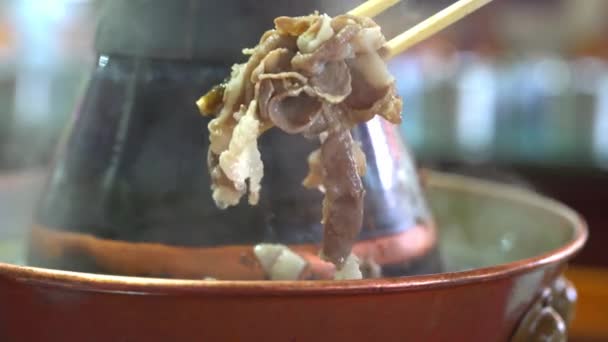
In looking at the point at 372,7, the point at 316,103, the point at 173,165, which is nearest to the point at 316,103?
the point at 316,103

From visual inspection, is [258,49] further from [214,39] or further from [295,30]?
[214,39]

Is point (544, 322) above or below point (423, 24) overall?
below

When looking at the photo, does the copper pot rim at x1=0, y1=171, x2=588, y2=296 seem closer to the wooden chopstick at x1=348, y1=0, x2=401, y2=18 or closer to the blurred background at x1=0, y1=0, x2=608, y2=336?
the wooden chopstick at x1=348, y1=0, x2=401, y2=18

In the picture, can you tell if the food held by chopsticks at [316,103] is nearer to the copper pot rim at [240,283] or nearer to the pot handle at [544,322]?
the copper pot rim at [240,283]

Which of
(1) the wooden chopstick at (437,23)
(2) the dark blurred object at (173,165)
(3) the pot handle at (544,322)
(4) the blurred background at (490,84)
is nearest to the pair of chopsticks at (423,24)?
(1) the wooden chopstick at (437,23)

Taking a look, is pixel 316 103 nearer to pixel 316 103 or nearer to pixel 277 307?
pixel 316 103

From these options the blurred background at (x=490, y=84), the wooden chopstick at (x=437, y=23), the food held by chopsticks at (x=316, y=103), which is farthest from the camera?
the blurred background at (x=490, y=84)

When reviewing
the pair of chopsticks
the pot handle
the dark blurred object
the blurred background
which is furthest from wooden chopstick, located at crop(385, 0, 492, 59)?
the blurred background

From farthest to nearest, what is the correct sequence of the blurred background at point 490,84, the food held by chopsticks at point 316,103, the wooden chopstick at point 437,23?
the blurred background at point 490,84 → the wooden chopstick at point 437,23 → the food held by chopsticks at point 316,103
